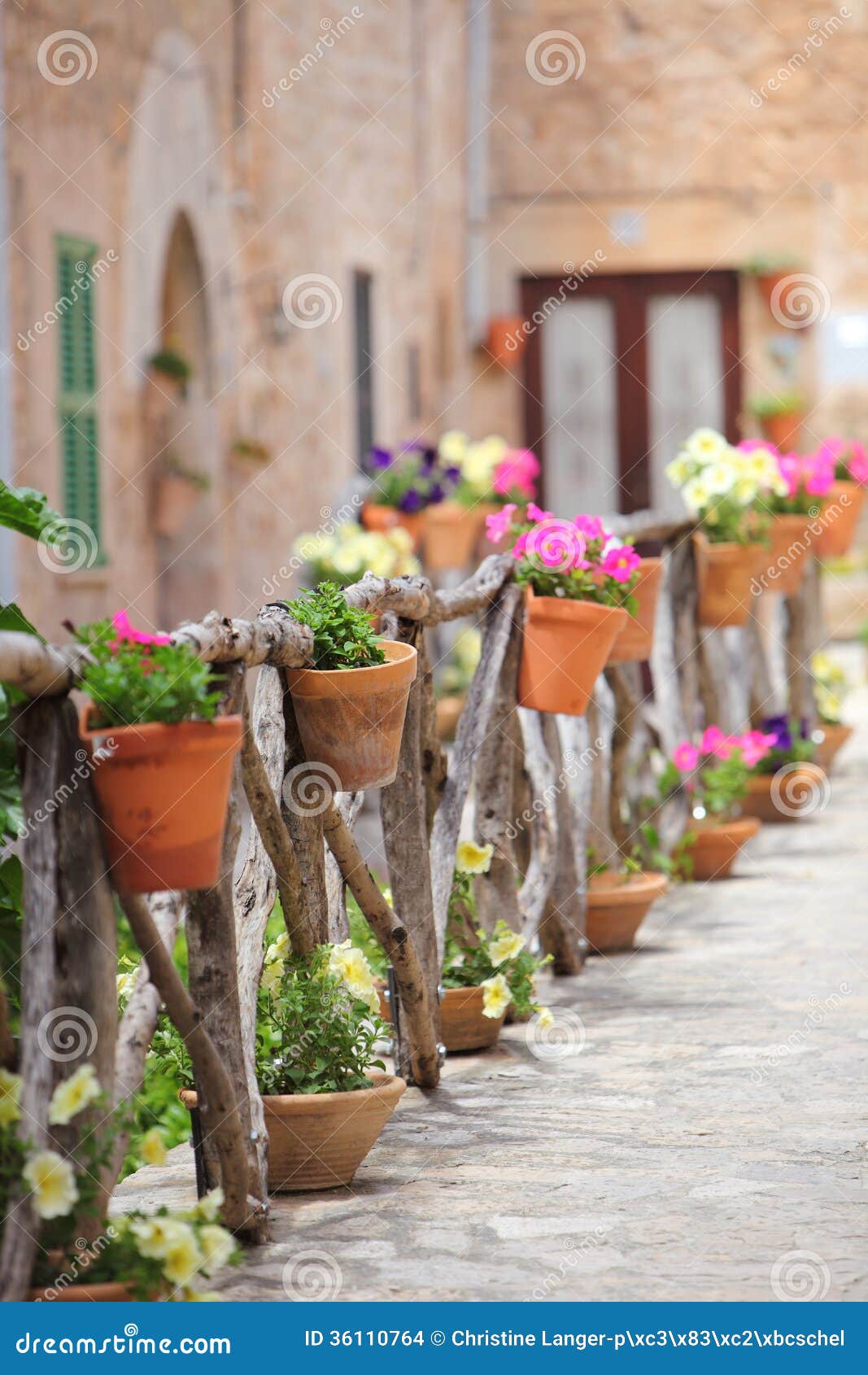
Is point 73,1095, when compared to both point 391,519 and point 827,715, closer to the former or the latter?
point 391,519

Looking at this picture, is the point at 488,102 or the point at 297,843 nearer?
the point at 297,843

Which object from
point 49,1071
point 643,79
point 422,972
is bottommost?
point 422,972

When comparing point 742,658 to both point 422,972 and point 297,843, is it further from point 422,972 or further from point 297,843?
point 297,843

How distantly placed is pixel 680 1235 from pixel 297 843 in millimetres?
928

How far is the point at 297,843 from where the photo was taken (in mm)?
3178

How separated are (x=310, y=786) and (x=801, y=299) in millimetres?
9527

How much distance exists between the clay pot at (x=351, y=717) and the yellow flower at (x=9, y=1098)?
952 mm

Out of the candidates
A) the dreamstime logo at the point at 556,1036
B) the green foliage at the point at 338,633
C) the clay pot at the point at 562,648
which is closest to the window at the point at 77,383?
the clay pot at the point at 562,648

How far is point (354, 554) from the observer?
284 inches

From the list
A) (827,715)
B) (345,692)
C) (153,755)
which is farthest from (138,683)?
(827,715)

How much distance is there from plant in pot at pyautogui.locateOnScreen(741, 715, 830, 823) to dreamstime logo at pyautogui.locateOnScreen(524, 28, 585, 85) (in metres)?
6.32

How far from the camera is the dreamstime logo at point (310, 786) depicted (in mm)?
3104

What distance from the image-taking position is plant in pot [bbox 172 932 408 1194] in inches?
117

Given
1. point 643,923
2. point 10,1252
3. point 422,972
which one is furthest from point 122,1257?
point 643,923
